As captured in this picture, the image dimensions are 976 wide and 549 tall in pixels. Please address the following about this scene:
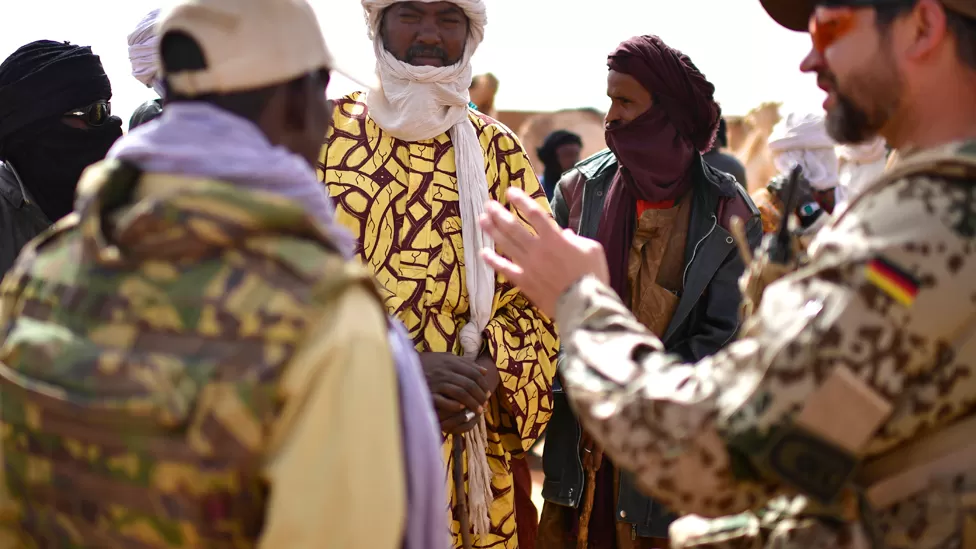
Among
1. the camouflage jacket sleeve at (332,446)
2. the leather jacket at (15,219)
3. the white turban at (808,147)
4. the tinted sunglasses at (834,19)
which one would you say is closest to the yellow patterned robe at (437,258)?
the leather jacket at (15,219)

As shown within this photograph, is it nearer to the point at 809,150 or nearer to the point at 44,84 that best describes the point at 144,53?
the point at 44,84

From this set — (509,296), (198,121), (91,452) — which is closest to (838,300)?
(198,121)

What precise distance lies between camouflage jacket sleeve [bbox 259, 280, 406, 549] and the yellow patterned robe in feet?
6.87

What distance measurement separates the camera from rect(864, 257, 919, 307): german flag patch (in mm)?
1642

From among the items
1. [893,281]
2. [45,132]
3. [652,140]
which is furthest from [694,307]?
[45,132]

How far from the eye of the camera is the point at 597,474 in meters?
4.01

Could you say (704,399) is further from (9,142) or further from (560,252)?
(9,142)

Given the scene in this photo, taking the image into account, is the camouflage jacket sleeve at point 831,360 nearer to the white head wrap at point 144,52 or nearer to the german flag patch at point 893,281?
the german flag patch at point 893,281

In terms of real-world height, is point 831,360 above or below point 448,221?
above

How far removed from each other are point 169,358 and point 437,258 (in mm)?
2194

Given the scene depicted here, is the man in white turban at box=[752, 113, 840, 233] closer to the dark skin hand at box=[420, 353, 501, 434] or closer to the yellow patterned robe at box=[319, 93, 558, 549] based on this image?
the yellow patterned robe at box=[319, 93, 558, 549]

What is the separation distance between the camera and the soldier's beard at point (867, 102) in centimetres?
186

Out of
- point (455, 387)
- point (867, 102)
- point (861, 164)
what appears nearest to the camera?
point (867, 102)

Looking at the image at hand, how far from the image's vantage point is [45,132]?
3.53 m
